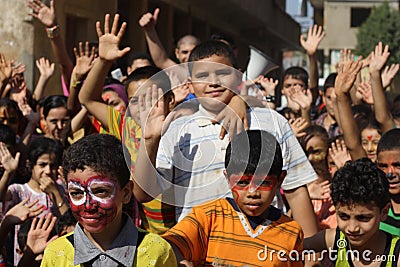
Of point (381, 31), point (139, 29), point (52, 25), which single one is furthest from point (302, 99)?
point (381, 31)

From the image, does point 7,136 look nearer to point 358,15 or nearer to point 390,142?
point 390,142

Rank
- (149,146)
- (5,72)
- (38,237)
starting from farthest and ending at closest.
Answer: (5,72)
(38,237)
(149,146)

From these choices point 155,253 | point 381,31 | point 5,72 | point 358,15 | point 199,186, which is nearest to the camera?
point 155,253

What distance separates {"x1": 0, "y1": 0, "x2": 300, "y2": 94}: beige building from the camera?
866 cm

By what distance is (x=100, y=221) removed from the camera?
9.84 feet

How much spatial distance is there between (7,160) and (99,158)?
193 cm

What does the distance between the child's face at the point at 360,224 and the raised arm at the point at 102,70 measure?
1497 millimetres

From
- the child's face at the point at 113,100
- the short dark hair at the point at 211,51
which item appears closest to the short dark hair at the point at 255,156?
the short dark hair at the point at 211,51

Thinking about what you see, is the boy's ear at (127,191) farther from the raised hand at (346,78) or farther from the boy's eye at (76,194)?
the raised hand at (346,78)

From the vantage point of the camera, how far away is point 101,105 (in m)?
4.46

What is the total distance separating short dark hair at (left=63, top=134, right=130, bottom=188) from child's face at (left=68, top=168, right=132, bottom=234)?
2 centimetres

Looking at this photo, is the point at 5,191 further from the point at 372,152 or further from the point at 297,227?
the point at 372,152

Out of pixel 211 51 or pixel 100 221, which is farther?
pixel 211 51

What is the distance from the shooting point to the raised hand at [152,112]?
343 cm
